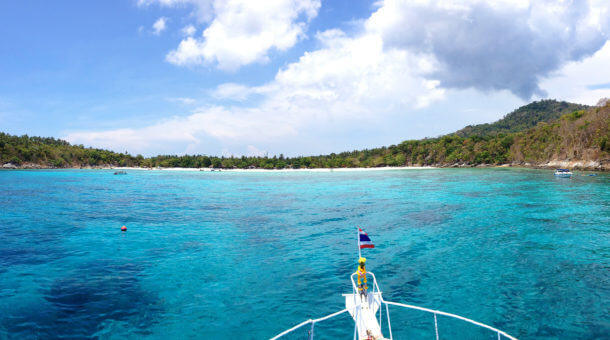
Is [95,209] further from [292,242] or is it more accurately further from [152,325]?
[152,325]

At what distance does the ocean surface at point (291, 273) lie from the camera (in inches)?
512

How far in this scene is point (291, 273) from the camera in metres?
18.7

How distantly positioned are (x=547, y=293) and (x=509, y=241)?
10.0 m

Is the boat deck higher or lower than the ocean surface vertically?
higher

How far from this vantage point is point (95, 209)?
4316cm

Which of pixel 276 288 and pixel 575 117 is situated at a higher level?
pixel 575 117

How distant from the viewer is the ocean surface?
42.7 feet

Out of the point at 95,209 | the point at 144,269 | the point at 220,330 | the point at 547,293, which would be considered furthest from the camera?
the point at 95,209

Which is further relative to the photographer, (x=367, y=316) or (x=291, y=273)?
(x=291, y=273)

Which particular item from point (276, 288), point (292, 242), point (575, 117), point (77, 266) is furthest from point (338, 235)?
point (575, 117)

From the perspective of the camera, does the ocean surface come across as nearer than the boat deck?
No

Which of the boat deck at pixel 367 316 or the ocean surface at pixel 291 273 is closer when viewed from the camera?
the boat deck at pixel 367 316

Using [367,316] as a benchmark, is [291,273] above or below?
below

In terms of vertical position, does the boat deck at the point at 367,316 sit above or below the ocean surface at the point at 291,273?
above
